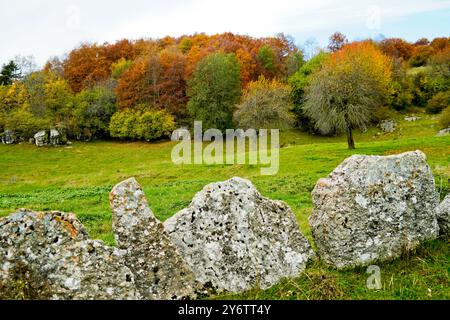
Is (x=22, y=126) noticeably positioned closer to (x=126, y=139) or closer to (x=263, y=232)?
(x=126, y=139)

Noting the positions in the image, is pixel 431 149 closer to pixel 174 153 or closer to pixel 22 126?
pixel 174 153

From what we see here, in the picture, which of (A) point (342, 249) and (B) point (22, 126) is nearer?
(A) point (342, 249)

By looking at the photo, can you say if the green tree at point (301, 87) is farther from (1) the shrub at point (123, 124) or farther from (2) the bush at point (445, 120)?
(1) the shrub at point (123, 124)

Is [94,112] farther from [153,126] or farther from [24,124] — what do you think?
[153,126]

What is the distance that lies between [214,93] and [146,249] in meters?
75.3

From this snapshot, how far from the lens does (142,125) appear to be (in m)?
79.8

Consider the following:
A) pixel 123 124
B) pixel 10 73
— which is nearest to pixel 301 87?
pixel 123 124

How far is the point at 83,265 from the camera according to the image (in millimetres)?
6590

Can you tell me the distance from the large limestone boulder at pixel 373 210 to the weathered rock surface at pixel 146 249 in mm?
3372

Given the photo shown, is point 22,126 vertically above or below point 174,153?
above
